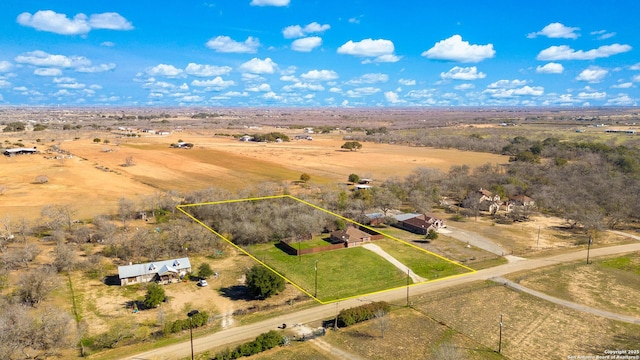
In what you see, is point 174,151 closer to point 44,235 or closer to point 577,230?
point 44,235

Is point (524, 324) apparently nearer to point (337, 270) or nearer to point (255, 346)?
point (337, 270)

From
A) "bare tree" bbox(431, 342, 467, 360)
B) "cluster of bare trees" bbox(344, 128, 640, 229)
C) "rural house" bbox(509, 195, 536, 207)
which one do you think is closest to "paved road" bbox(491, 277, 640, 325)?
"bare tree" bbox(431, 342, 467, 360)

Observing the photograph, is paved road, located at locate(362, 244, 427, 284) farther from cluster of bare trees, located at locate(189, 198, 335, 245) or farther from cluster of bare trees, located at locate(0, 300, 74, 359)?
cluster of bare trees, located at locate(0, 300, 74, 359)

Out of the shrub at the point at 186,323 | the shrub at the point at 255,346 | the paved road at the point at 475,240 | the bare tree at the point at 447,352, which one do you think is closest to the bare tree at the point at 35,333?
the shrub at the point at 186,323

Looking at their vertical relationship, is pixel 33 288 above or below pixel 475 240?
above

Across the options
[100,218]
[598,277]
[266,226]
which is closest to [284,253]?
[266,226]

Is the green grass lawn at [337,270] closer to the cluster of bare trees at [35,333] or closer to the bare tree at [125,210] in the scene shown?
the cluster of bare trees at [35,333]

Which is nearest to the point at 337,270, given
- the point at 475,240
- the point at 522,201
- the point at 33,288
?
the point at 475,240

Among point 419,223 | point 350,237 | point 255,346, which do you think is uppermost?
point 419,223
